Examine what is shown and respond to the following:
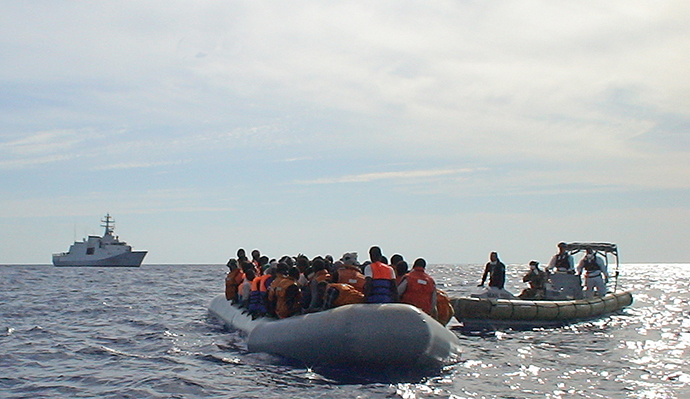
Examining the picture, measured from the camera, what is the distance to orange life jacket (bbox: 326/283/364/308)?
13.1 meters

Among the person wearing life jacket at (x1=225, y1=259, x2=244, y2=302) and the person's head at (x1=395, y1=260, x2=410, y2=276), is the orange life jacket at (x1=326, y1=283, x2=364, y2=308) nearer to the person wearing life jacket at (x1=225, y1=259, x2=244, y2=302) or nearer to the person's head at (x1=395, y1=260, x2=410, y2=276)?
the person's head at (x1=395, y1=260, x2=410, y2=276)

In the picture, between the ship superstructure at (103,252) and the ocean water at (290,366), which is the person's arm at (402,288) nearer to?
the ocean water at (290,366)

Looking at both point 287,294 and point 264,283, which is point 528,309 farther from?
point 287,294

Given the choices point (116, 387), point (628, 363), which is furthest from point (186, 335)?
point (628, 363)

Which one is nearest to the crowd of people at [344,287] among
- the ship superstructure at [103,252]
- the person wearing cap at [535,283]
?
the person wearing cap at [535,283]

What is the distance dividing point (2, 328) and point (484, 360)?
13837 mm

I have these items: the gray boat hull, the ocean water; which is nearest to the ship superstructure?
the gray boat hull

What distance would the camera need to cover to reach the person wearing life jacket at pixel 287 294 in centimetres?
1422

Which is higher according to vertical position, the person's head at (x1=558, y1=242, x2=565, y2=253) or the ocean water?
the person's head at (x1=558, y1=242, x2=565, y2=253)

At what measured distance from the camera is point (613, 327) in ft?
69.1

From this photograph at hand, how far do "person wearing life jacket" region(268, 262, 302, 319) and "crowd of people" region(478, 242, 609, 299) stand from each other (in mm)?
8644

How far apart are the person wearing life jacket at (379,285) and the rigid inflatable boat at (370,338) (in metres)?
0.42

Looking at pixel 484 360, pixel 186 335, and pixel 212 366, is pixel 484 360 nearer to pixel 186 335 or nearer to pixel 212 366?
pixel 212 366

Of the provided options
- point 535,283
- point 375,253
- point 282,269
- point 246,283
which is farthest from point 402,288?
point 535,283
